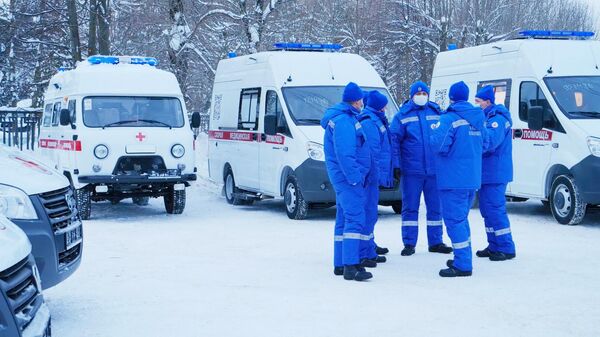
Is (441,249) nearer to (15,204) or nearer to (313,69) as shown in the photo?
(313,69)

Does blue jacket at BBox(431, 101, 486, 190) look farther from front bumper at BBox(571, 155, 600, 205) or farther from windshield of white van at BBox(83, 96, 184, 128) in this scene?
windshield of white van at BBox(83, 96, 184, 128)

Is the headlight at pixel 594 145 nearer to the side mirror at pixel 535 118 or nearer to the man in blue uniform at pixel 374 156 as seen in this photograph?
the side mirror at pixel 535 118

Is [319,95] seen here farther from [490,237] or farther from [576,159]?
[490,237]

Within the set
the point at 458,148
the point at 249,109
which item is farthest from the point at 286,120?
the point at 458,148

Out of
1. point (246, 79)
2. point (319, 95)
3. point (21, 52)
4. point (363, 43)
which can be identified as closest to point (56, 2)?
point (21, 52)

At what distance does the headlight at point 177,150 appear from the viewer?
554 inches

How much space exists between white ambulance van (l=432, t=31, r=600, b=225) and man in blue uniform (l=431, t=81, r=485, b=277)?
13.5 ft

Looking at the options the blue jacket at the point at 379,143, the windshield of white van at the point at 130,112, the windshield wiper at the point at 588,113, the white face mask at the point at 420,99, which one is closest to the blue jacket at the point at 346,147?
the blue jacket at the point at 379,143

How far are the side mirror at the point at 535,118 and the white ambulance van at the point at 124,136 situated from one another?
17.0 feet

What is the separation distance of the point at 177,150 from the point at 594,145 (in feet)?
20.3

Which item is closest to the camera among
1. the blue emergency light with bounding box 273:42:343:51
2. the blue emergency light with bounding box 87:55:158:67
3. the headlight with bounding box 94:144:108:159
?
the headlight with bounding box 94:144:108:159

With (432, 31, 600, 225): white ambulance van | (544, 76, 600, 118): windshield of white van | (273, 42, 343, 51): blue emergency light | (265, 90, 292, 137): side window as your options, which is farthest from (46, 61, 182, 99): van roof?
(544, 76, 600, 118): windshield of white van

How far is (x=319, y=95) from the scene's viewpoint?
14289 mm

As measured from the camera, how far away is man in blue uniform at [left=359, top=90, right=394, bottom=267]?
8781 mm
